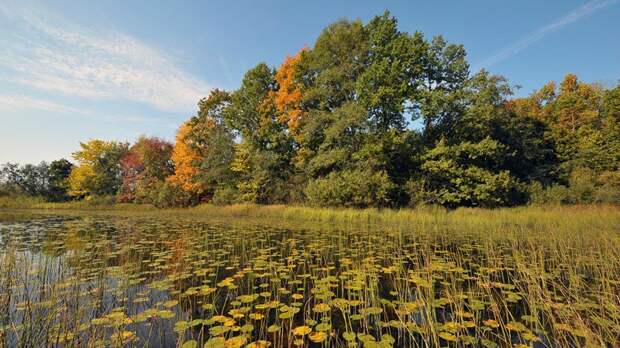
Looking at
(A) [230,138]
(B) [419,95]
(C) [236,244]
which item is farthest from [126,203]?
(B) [419,95]

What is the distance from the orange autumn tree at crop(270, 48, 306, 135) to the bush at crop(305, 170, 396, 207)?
631cm

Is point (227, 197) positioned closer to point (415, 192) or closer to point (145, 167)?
point (145, 167)

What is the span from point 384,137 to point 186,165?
20.8 metres

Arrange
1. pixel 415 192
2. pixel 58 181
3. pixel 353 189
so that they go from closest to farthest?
pixel 353 189, pixel 415 192, pixel 58 181

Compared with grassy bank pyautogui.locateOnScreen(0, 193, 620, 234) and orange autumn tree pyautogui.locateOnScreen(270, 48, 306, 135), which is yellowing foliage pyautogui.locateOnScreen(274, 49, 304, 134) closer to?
orange autumn tree pyautogui.locateOnScreen(270, 48, 306, 135)

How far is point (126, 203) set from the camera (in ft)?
105

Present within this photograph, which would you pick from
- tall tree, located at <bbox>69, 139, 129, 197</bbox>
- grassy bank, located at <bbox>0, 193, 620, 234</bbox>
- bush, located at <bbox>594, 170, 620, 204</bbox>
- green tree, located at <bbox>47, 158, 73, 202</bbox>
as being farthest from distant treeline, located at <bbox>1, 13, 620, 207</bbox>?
green tree, located at <bbox>47, 158, 73, 202</bbox>

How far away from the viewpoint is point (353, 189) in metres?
17.8

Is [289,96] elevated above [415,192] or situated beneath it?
elevated above

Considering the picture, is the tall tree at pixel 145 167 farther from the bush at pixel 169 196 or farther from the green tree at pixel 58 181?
the green tree at pixel 58 181

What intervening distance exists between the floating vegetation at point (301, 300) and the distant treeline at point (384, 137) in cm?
1194

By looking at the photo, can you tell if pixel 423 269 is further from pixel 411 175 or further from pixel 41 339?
pixel 411 175

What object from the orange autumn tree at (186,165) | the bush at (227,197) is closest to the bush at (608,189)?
the bush at (227,197)

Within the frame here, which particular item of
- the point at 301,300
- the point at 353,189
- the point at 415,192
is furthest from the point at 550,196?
the point at 301,300
